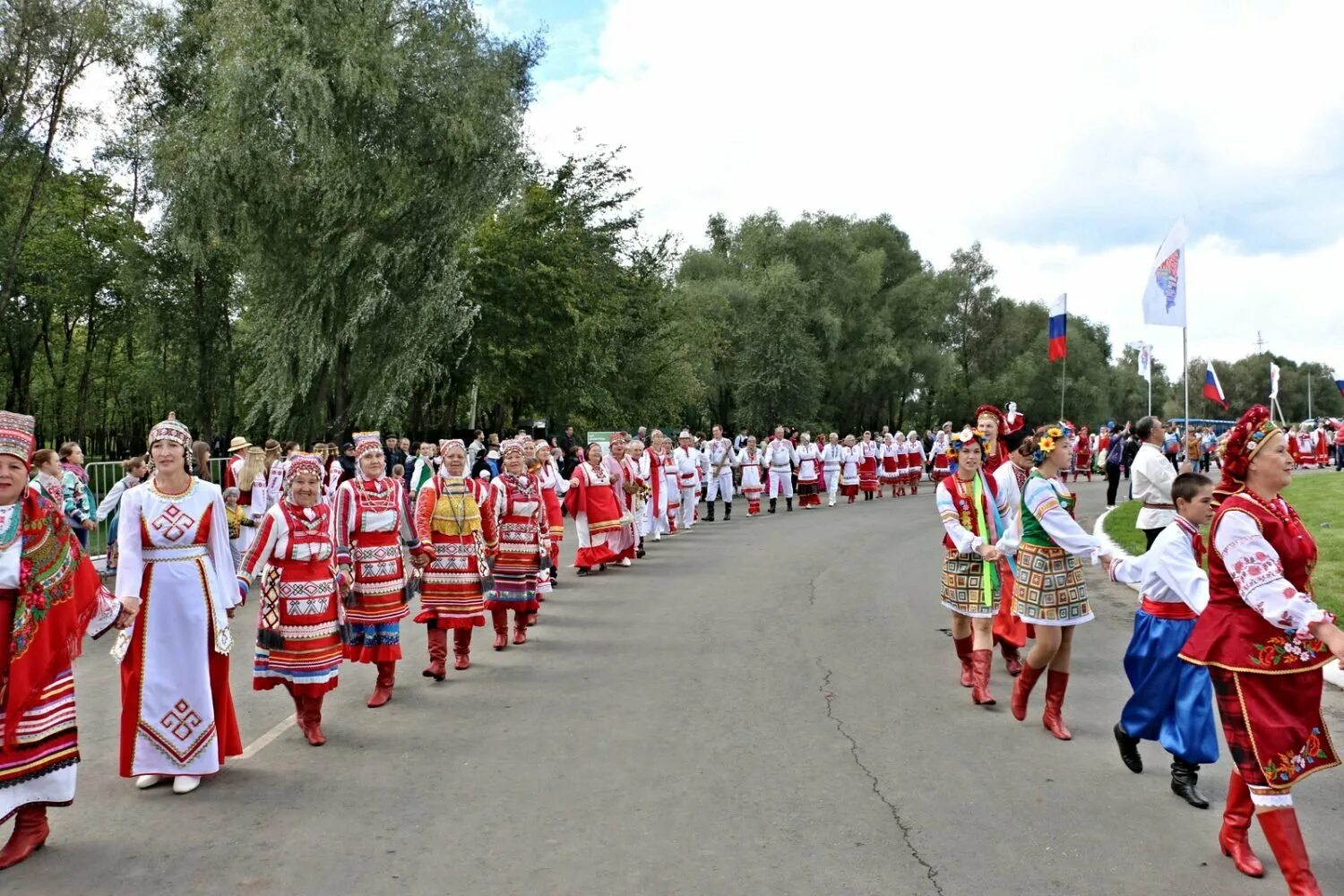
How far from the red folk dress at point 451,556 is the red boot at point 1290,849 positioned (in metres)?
5.76

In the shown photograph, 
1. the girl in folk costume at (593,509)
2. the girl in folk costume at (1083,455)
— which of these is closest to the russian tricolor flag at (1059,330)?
the girl in folk costume at (1083,455)

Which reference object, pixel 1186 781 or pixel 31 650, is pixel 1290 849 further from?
pixel 31 650

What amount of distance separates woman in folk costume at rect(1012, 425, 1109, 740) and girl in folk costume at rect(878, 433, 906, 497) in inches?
952

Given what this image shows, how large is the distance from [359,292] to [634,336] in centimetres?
1204

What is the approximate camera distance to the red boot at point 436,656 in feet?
26.6

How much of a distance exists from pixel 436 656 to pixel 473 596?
54 centimetres

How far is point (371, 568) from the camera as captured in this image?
735 cm

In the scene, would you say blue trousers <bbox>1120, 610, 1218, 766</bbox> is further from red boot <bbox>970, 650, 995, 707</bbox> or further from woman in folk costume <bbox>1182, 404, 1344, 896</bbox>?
red boot <bbox>970, 650, 995, 707</bbox>

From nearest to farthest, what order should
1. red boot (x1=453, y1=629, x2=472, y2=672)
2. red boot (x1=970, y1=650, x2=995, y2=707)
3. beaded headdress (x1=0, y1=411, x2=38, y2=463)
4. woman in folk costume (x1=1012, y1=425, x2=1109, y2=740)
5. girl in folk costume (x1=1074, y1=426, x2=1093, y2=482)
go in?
beaded headdress (x1=0, y1=411, x2=38, y2=463), woman in folk costume (x1=1012, y1=425, x2=1109, y2=740), red boot (x1=970, y1=650, x2=995, y2=707), red boot (x1=453, y1=629, x2=472, y2=672), girl in folk costume (x1=1074, y1=426, x2=1093, y2=482)

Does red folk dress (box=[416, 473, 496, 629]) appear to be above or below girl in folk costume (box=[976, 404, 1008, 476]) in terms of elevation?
below

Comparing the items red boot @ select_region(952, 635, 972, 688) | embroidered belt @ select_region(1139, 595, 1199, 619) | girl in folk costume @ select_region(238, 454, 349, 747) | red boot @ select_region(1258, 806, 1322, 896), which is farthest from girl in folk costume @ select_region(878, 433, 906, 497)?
red boot @ select_region(1258, 806, 1322, 896)

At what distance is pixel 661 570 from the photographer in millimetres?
14547

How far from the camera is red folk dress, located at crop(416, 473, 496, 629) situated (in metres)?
8.21

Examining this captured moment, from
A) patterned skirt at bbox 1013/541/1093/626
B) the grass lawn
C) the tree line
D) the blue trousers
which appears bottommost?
the grass lawn
